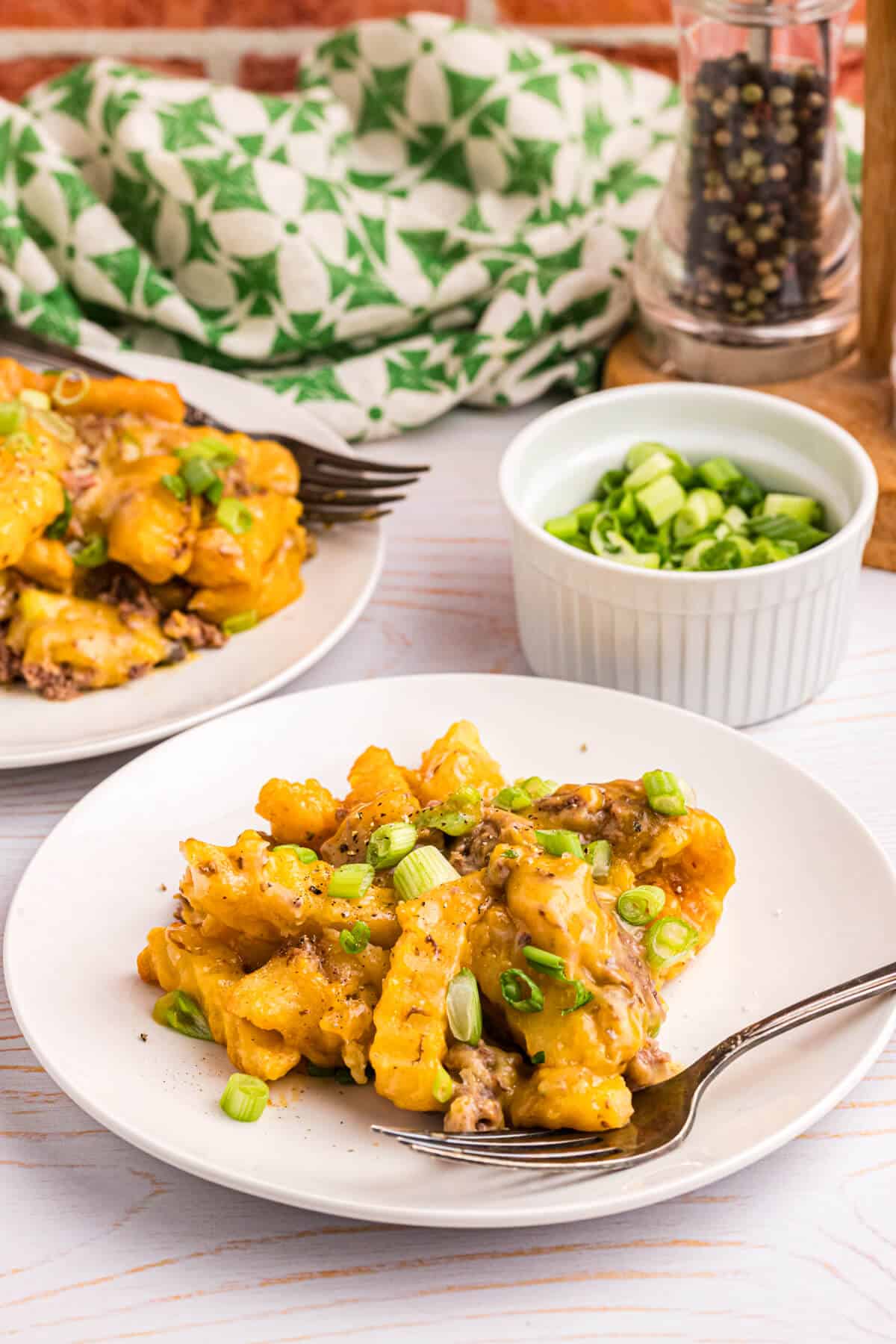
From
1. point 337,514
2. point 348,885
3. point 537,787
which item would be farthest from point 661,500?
point 348,885

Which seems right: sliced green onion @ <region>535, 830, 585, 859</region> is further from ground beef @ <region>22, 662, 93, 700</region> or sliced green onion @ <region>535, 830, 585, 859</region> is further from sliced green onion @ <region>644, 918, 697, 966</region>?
ground beef @ <region>22, 662, 93, 700</region>

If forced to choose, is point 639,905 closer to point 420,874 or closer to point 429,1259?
point 420,874

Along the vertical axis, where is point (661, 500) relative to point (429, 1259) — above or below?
above

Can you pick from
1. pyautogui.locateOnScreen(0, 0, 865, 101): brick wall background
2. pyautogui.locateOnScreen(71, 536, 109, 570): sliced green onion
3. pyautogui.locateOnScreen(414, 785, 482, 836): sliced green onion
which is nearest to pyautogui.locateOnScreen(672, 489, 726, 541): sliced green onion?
pyautogui.locateOnScreen(414, 785, 482, 836): sliced green onion

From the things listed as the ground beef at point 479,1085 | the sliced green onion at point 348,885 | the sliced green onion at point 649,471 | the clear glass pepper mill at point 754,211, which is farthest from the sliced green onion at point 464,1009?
the clear glass pepper mill at point 754,211

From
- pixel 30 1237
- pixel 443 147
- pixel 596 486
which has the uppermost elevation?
pixel 443 147

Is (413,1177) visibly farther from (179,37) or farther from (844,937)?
(179,37)

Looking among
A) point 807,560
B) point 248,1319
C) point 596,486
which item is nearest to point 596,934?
point 248,1319
